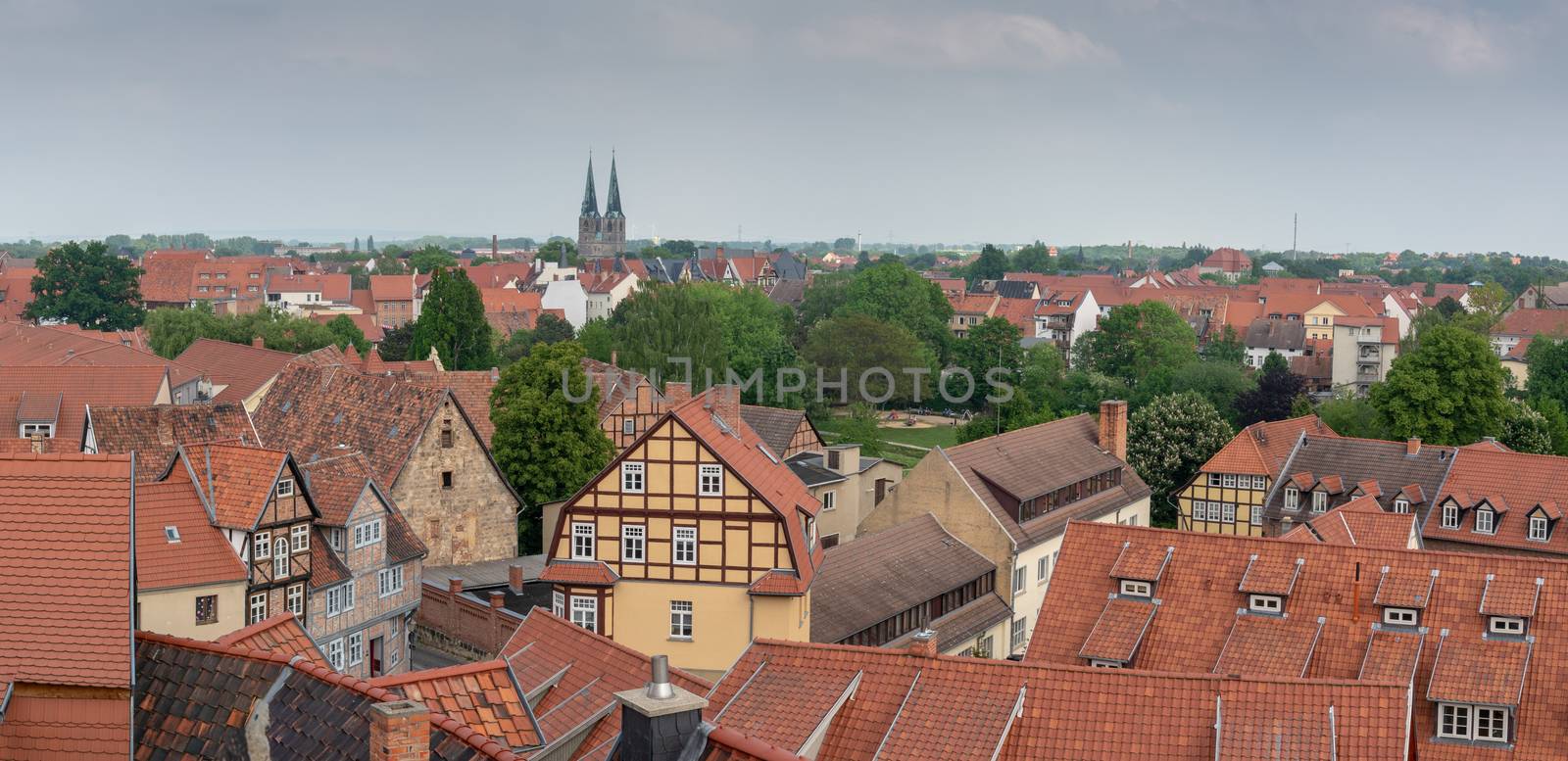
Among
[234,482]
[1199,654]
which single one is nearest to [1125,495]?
[1199,654]

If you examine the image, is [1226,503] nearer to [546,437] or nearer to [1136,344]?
[546,437]

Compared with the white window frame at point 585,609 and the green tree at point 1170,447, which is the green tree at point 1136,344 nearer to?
the green tree at point 1170,447

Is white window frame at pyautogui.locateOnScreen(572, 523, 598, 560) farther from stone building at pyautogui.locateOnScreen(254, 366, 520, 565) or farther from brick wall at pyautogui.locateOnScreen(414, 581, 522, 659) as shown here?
stone building at pyautogui.locateOnScreen(254, 366, 520, 565)

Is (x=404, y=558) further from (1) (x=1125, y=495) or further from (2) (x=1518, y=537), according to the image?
(2) (x=1518, y=537)

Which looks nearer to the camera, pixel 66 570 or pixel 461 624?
pixel 66 570

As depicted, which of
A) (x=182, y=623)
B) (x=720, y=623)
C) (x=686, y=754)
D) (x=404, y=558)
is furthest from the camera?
(x=404, y=558)

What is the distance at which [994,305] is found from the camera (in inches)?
5581

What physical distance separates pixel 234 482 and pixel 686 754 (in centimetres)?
2286

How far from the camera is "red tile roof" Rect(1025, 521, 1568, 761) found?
25.7 meters

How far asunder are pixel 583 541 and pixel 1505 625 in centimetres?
1991

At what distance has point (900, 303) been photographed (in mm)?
114625

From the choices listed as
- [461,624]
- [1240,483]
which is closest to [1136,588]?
[461,624]

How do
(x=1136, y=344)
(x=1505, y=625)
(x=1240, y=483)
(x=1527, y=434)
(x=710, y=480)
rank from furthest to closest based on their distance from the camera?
(x=1136, y=344) → (x=1527, y=434) → (x=1240, y=483) → (x=710, y=480) → (x=1505, y=625)

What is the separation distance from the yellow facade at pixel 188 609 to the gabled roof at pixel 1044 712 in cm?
1504
